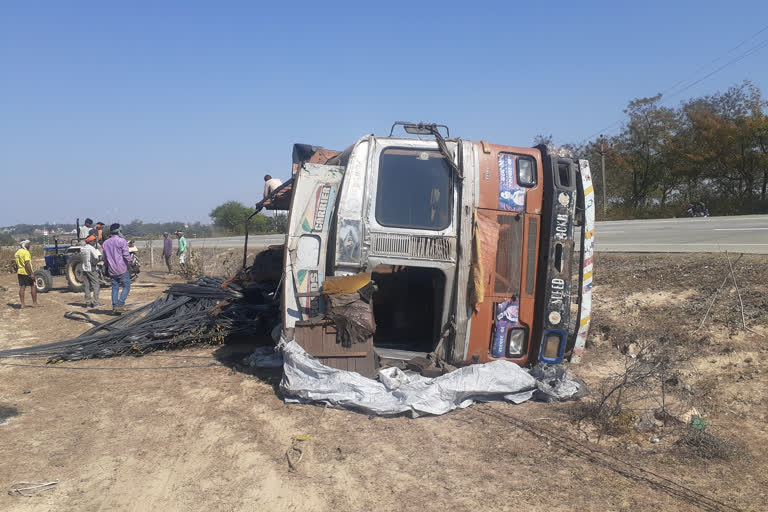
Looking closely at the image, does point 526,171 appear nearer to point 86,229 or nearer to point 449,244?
point 449,244

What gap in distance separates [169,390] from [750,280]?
7.55 metres

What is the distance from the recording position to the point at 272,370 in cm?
638

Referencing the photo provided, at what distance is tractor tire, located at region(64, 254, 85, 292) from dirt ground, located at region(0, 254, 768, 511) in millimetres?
8606

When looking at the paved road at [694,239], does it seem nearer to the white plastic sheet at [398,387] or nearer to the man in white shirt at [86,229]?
the white plastic sheet at [398,387]

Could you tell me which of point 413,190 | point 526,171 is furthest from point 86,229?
point 526,171

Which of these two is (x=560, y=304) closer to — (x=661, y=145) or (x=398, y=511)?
(x=398, y=511)

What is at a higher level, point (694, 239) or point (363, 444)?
point (694, 239)

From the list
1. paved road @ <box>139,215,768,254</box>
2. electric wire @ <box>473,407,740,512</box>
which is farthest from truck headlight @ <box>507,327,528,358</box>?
paved road @ <box>139,215,768,254</box>

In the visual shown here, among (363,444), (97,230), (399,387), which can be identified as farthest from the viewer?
(97,230)

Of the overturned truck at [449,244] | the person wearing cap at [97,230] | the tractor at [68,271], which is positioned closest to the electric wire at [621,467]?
the overturned truck at [449,244]

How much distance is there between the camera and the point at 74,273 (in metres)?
14.8

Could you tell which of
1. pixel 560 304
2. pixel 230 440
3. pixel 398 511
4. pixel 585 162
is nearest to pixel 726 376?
pixel 560 304

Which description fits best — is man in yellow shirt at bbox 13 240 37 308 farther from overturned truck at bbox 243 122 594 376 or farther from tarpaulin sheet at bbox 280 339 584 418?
tarpaulin sheet at bbox 280 339 584 418

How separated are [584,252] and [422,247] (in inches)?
→ 65.0
